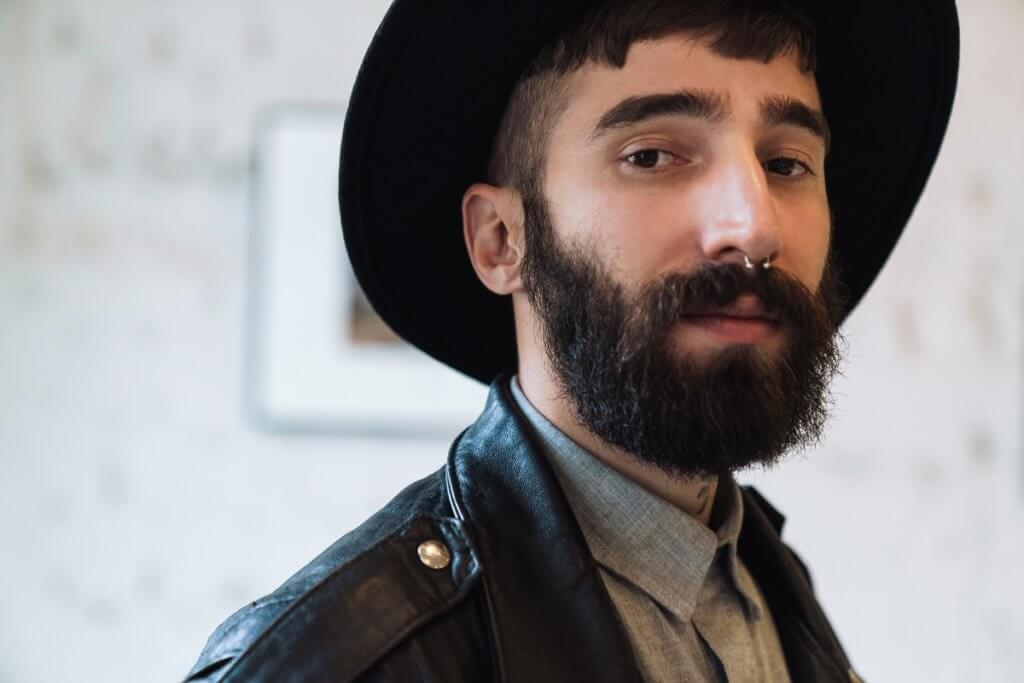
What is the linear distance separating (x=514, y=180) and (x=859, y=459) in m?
1.63

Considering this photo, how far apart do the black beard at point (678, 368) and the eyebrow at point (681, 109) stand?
4.2 inches

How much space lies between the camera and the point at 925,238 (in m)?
2.36

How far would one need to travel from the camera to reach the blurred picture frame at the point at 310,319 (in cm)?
240

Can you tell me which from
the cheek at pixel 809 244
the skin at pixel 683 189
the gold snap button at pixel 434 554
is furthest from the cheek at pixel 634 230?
the gold snap button at pixel 434 554

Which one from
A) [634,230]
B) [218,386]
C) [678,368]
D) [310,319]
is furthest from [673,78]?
[218,386]

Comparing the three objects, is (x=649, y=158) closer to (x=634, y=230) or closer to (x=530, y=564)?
(x=634, y=230)

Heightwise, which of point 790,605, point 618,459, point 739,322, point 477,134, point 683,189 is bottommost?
point 790,605

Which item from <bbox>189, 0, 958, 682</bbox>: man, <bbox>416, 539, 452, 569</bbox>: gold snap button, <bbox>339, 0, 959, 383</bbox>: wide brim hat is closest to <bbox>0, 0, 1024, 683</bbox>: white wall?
<bbox>339, 0, 959, 383</bbox>: wide brim hat

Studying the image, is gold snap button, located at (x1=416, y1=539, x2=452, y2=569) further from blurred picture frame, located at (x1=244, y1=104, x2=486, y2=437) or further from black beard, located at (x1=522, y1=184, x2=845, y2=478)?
blurred picture frame, located at (x1=244, y1=104, x2=486, y2=437)

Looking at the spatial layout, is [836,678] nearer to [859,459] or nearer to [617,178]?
[617,178]

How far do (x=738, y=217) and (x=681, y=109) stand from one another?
113 mm

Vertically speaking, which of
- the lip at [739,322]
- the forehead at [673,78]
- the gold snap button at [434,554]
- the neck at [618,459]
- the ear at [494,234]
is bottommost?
the gold snap button at [434,554]

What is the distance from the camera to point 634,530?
894 millimetres

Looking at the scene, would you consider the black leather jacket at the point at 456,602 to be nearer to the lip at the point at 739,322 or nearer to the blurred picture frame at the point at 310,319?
the lip at the point at 739,322
